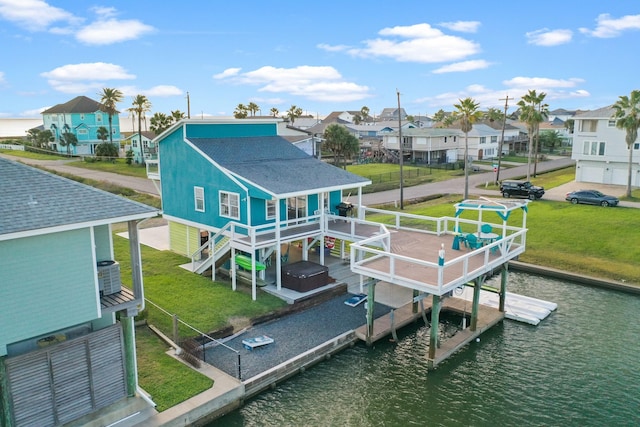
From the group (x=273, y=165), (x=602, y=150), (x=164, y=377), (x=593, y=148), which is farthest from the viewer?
(x=593, y=148)

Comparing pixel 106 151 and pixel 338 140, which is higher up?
pixel 338 140

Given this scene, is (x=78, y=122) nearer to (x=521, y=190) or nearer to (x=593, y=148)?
(x=521, y=190)

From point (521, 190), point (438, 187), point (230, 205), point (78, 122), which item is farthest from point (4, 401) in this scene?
point (78, 122)

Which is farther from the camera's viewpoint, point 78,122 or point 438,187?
point 78,122

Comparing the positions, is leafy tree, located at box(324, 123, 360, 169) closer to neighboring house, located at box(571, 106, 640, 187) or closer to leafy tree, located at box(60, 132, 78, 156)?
neighboring house, located at box(571, 106, 640, 187)

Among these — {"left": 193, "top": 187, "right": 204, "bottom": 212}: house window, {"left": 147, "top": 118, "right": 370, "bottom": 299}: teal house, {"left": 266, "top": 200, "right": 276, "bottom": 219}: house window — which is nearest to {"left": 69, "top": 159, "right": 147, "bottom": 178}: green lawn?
{"left": 147, "top": 118, "right": 370, "bottom": 299}: teal house

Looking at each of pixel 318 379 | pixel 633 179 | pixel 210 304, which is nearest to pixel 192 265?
pixel 210 304

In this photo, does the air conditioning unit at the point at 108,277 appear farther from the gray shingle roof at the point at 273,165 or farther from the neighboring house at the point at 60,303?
the gray shingle roof at the point at 273,165

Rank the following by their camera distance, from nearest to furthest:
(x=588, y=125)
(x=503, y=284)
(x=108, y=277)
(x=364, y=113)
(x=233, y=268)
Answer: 1. (x=108, y=277)
2. (x=503, y=284)
3. (x=233, y=268)
4. (x=588, y=125)
5. (x=364, y=113)
